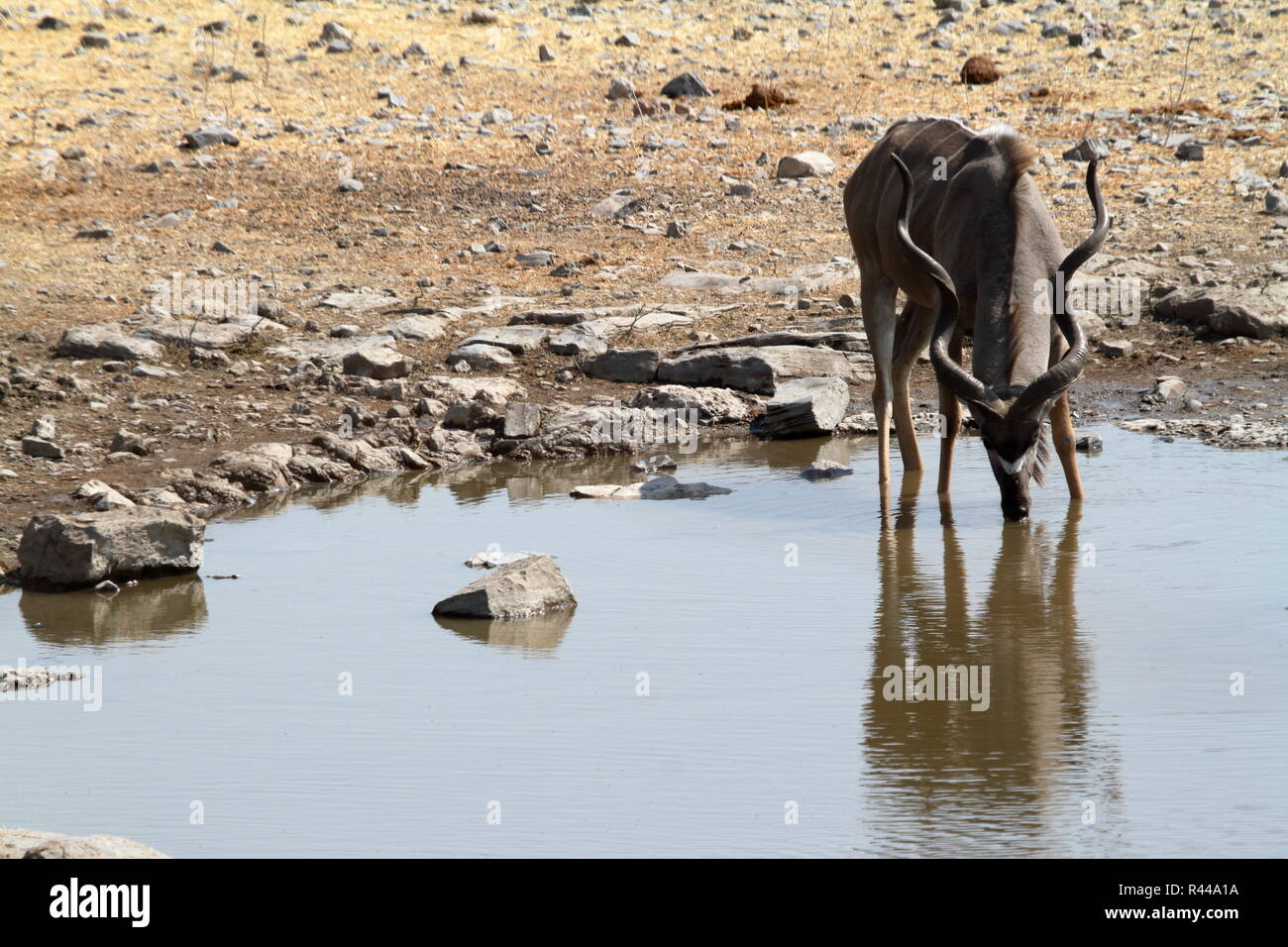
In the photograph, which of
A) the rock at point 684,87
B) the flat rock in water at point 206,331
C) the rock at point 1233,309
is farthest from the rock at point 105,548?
the rock at point 684,87

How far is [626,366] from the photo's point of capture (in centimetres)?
1255

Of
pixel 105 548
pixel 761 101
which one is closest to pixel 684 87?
pixel 761 101

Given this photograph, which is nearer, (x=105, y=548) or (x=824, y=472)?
(x=105, y=548)

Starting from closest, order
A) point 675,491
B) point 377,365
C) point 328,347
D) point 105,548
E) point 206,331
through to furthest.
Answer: point 105,548
point 675,491
point 377,365
point 206,331
point 328,347

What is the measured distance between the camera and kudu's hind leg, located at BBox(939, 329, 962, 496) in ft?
29.2

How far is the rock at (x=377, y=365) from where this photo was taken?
1228 centimetres

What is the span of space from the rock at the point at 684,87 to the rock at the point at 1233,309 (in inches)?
378

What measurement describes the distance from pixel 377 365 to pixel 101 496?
11.9 ft

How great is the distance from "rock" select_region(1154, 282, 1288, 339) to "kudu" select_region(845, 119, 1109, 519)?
443 cm

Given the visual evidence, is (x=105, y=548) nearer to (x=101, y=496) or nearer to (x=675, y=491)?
(x=101, y=496)

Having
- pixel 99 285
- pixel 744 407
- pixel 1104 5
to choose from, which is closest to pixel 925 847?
pixel 744 407

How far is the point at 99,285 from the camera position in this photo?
48.4 ft
